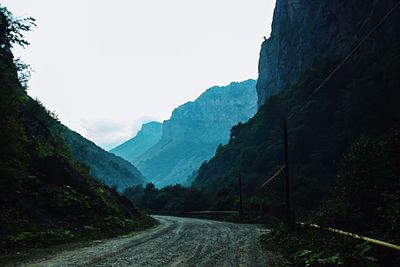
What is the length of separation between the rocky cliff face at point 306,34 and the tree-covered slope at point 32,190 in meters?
57.9

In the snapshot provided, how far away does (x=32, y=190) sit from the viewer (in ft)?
65.2

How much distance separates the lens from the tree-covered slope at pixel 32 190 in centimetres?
1496

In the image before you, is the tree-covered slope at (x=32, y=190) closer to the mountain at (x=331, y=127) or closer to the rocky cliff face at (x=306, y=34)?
the mountain at (x=331, y=127)

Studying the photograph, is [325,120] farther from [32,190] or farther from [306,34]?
[32,190]

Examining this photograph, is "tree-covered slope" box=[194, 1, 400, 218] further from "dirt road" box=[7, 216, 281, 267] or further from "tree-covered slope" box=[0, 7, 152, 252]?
"dirt road" box=[7, 216, 281, 267]

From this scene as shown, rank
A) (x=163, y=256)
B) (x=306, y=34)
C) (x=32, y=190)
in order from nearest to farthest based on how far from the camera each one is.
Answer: (x=163, y=256) → (x=32, y=190) → (x=306, y=34)

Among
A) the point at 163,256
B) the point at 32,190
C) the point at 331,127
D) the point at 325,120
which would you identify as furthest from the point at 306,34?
the point at 163,256

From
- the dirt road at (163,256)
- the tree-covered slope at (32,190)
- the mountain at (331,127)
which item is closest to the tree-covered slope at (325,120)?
the mountain at (331,127)

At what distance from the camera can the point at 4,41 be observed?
16891mm

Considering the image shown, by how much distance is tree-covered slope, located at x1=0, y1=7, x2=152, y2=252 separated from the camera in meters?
15.0

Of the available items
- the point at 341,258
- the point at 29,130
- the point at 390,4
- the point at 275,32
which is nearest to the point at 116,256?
the point at 341,258

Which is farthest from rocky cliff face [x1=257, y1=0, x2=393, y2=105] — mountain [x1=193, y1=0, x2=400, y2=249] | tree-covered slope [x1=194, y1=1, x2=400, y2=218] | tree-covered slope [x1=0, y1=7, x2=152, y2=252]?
tree-covered slope [x1=0, y1=7, x2=152, y2=252]

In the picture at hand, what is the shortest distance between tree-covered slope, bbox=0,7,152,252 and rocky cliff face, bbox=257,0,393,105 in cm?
5786

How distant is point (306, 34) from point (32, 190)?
92713mm
